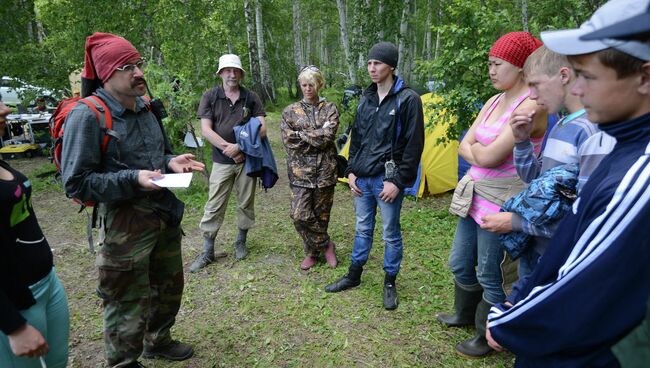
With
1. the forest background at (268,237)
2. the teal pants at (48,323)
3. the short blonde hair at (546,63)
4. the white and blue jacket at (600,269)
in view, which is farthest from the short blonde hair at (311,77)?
the white and blue jacket at (600,269)

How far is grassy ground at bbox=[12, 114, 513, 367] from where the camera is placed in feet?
10.0

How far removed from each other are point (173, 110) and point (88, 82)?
452cm

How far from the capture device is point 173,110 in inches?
267

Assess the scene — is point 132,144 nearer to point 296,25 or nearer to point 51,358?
point 51,358

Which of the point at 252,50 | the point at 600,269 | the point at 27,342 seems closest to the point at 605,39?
the point at 600,269

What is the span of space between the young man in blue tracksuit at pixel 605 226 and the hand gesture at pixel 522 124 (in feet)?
2.63

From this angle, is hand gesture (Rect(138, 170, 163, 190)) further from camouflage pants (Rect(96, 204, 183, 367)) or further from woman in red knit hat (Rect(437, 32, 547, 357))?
woman in red knit hat (Rect(437, 32, 547, 357))

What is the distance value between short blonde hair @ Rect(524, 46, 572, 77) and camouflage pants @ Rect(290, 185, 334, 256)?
8.20ft

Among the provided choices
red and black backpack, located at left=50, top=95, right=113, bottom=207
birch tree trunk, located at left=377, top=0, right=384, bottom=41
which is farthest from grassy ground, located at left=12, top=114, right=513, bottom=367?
birch tree trunk, located at left=377, top=0, right=384, bottom=41

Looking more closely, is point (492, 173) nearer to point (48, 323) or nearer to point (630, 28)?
point (630, 28)

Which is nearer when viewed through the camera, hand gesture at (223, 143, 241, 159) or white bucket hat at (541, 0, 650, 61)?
white bucket hat at (541, 0, 650, 61)

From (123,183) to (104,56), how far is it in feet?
2.39

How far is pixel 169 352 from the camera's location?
119 inches

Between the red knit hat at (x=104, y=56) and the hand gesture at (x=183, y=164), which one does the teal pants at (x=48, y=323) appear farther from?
the red knit hat at (x=104, y=56)
